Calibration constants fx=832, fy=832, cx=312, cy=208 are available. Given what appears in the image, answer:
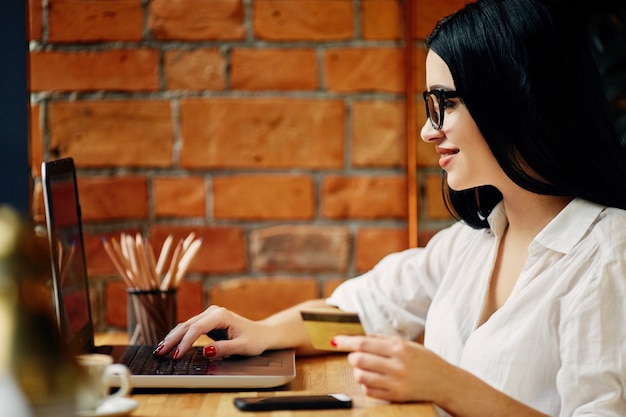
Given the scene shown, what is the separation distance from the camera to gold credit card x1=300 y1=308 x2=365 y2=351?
1424 mm

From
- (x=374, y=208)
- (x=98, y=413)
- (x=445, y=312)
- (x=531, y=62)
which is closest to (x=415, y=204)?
(x=374, y=208)

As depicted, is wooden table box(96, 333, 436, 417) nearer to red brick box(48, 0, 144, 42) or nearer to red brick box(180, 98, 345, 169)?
red brick box(180, 98, 345, 169)

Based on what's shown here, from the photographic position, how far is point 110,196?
1.73 meters

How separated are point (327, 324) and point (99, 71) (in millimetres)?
728

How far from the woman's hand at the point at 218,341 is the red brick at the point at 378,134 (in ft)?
1.78

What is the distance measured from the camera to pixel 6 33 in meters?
1.42

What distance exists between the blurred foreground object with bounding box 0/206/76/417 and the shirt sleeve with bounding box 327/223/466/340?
792mm

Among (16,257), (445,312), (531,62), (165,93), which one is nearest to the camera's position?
(16,257)

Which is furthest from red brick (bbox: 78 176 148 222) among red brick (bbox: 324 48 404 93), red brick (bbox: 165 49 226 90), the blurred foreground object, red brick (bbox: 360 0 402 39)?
the blurred foreground object

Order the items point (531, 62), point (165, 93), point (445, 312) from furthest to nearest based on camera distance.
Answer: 1. point (165, 93)
2. point (445, 312)
3. point (531, 62)

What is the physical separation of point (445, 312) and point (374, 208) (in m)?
0.40

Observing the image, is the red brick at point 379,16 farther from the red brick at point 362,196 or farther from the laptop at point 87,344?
the laptop at point 87,344

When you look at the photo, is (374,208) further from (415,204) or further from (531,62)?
(531,62)

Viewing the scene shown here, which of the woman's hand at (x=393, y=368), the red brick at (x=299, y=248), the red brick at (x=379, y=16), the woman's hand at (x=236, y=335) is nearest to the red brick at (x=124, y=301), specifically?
the red brick at (x=299, y=248)
